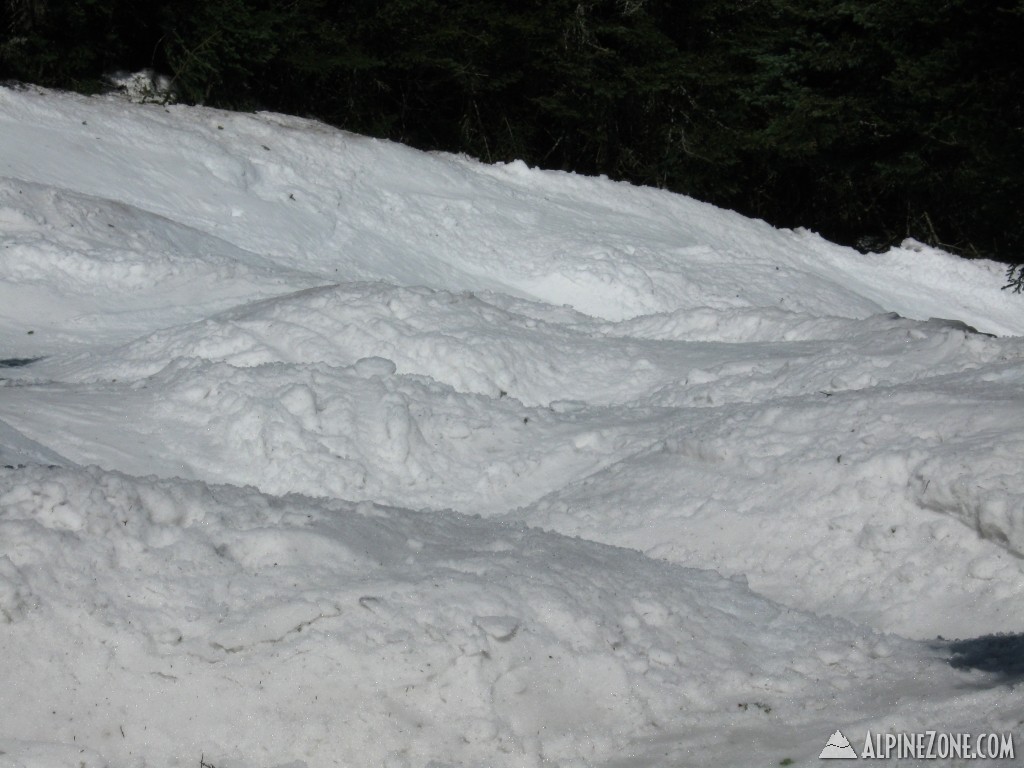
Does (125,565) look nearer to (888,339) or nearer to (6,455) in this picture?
(6,455)

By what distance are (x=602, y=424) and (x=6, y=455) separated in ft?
11.0

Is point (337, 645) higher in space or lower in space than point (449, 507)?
higher

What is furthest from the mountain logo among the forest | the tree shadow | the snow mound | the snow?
the forest

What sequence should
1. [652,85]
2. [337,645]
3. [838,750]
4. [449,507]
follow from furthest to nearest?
[652,85] < [449,507] < [337,645] < [838,750]

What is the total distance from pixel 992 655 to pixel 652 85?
18742 millimetres

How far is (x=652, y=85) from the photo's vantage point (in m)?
22.0

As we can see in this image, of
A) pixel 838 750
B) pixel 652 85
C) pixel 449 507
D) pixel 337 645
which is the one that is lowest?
pixel 449 507

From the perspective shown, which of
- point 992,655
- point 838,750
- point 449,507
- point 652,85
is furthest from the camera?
point 652,85

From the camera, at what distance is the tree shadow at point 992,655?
4.07m

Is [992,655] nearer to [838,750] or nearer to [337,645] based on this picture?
[838,750]

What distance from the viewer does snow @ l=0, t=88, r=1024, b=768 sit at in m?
3.78

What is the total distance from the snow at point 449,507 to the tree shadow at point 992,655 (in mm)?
21

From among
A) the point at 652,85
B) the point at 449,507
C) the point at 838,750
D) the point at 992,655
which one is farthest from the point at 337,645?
the point at 652,85

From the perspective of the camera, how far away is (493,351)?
8.12 m
